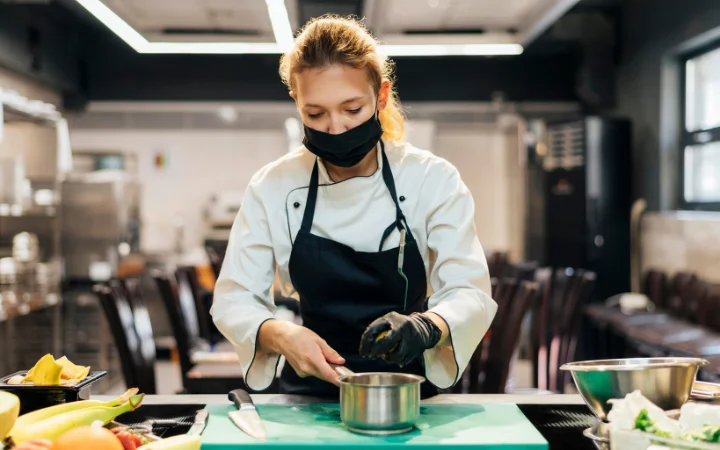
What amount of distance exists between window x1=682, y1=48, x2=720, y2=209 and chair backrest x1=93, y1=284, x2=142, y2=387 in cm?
403

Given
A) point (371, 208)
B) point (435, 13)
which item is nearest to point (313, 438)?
point (371, 208)

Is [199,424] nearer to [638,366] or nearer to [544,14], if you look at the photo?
Answer: [638,366]

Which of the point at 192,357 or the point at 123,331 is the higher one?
the point at 123,331

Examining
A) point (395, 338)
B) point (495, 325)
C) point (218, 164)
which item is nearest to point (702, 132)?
point (495, 325)

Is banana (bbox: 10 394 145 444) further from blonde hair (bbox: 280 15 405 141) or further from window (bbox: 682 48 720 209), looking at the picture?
window (bbox: 682 48 720 209)

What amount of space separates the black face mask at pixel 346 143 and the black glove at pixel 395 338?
17.1 inches

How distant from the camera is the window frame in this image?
518cm

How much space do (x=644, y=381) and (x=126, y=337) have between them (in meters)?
1.94

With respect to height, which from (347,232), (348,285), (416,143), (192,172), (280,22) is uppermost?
(280,22)

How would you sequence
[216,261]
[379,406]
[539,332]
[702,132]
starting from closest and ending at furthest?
[379,406]
[539,332]
[216,261]
[702,132]

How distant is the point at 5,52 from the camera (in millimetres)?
5512

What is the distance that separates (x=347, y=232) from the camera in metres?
1.62

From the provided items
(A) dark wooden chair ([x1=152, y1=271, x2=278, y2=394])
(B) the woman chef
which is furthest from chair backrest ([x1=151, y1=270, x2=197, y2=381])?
(B) the woman chef

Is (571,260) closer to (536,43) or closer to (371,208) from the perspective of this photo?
(536,43)
